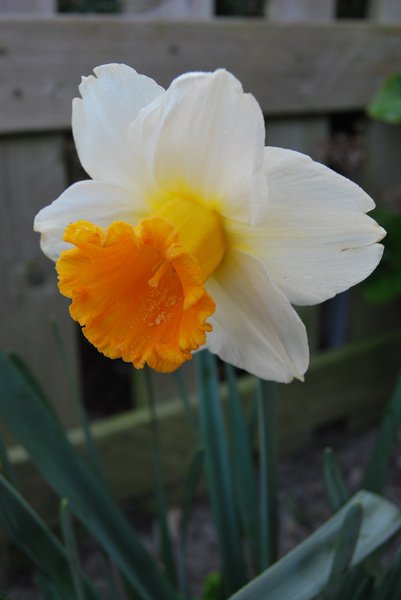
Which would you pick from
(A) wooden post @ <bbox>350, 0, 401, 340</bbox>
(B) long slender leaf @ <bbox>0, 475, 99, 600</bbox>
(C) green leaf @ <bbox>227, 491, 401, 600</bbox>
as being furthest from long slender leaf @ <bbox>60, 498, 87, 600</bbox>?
(A) wooden post @ <bbox>350, 0, 401, 340</bbox>

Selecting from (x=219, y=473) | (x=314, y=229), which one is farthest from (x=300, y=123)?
(x=314, y=229)

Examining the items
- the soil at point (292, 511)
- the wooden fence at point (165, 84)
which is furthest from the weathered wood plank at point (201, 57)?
the soil at point (292, 511)

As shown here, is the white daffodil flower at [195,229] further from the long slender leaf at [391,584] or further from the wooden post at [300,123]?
the wooden post at [300,123]

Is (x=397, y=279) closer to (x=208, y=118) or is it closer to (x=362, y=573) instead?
(x=362, y=573)

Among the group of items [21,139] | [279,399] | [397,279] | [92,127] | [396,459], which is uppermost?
[92,127]

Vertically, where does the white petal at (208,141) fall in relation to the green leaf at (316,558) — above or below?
above

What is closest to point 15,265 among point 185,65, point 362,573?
point 185,65

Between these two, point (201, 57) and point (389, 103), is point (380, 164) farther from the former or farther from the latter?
point (201, 57)
